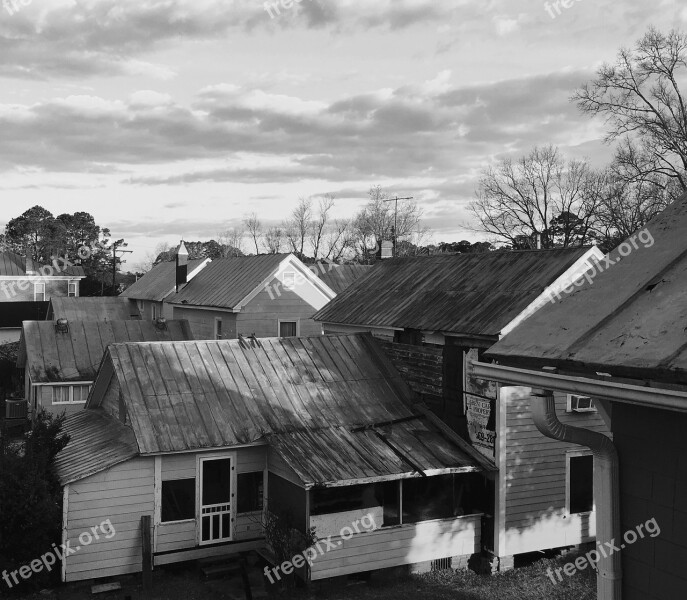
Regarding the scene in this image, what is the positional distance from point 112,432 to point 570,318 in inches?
504

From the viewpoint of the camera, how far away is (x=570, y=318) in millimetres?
4930

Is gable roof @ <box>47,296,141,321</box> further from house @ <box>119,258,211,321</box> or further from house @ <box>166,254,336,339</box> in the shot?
house @ <box>166,254,336,339</box>

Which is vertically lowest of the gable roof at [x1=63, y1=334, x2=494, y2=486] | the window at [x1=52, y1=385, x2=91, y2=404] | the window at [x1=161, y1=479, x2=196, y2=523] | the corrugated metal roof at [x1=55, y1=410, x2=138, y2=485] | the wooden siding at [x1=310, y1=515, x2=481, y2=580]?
the wooden siding at [x1=310, y1=515, x2=481, y2=580]

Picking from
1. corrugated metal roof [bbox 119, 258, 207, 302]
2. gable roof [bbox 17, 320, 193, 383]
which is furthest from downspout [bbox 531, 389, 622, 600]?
corrugated metal roof [bbox 119, 258, 207, 302]

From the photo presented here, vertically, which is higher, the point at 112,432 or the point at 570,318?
the point at 570,318

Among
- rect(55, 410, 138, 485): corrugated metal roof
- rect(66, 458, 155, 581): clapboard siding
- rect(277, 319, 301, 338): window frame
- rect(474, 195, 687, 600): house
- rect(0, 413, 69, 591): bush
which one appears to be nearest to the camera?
rect(474, 195, 687, 600): house

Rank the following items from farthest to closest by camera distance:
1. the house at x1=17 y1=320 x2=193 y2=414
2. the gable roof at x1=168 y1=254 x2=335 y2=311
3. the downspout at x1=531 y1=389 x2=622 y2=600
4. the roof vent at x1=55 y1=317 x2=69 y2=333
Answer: the gable roof at x1=168 y1=254 x2=335 y2=311 < the roof vent at x1=55 y1=317 x2=69 y2=333 < the house at x1=17 y1=320 x2=193 y2=414 < the downspout at x1=531 y1=389 x2=622 y2=600

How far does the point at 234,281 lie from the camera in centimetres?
3219

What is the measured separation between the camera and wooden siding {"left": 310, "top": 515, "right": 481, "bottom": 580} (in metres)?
13.7

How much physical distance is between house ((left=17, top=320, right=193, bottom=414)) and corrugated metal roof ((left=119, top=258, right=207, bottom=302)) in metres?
10.2

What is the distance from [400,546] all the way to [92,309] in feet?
98.7

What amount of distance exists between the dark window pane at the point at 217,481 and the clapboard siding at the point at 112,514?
3.58 feet

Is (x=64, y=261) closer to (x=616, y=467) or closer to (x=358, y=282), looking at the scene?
(x=358, y=282)

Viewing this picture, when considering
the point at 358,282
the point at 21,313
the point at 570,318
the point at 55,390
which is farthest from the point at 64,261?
the point at 570,318
